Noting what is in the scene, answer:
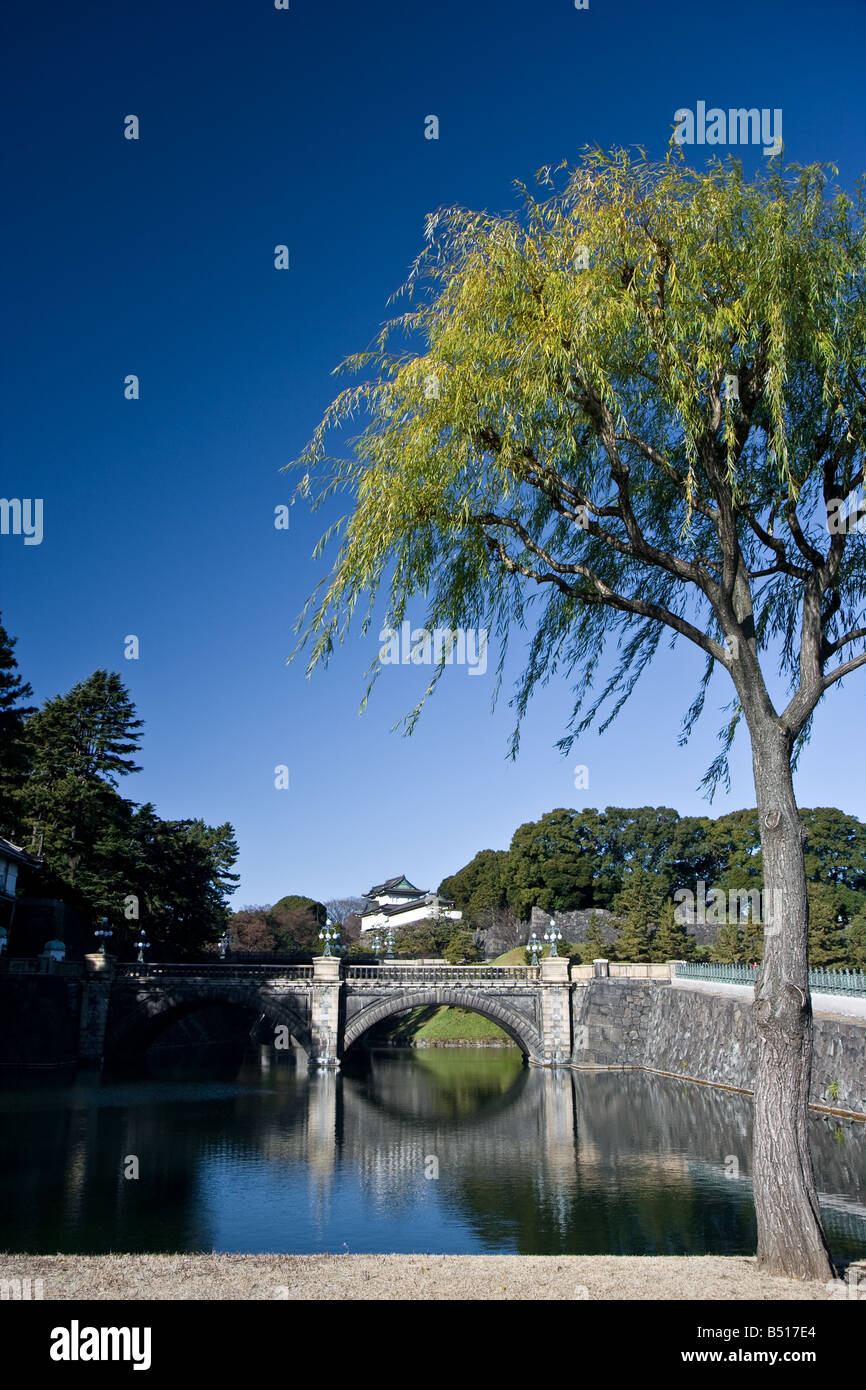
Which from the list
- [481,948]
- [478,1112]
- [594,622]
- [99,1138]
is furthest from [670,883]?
[594,622]

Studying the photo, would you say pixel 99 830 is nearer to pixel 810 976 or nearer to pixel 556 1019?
pixel 556 1019

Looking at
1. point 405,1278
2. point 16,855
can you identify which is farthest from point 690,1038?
point 405,1278

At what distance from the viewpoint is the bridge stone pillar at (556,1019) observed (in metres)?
42.7

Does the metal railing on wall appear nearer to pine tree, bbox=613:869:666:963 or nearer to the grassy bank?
pine tree, bbox=613:869:666:963

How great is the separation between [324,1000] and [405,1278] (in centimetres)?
3656

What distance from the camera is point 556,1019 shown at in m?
43.0

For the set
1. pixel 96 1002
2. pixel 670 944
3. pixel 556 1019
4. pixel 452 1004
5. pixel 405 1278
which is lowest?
pixel 556 1019

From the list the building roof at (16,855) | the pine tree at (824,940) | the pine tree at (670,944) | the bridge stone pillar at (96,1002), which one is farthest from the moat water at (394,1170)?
the pine tree at (670,944)

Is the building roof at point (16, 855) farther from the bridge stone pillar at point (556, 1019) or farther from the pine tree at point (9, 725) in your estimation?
the bridge stone pillar at point (556, 1019)

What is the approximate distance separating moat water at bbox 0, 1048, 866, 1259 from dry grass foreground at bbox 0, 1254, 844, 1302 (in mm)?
6443

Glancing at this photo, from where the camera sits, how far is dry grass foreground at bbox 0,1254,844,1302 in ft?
23.2

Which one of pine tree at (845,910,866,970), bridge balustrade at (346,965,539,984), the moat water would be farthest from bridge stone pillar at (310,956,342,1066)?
pine tree at (845,910,866,970)
